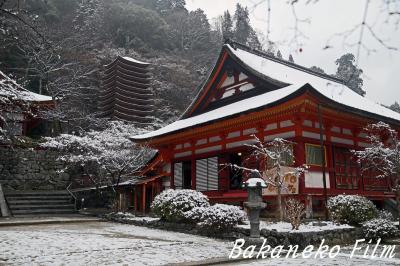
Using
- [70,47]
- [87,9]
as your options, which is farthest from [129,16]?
[70,47]

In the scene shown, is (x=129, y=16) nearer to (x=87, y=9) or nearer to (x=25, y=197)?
(x=87, y=9)

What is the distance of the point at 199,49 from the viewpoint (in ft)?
189

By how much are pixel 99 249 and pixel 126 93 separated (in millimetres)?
28931

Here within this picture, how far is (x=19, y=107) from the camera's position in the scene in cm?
1182

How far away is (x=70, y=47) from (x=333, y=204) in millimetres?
32524

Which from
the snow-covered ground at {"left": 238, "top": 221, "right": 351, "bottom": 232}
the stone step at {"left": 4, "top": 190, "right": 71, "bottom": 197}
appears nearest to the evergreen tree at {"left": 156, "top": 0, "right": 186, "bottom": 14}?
the stone step at {"left": 4, "top": 190, "right": 71, "bottom": 197}

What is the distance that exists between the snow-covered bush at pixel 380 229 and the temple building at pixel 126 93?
2740 cm

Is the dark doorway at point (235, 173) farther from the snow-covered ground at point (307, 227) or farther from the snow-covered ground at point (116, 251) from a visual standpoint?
the snow-covered ground at point (116, 251)

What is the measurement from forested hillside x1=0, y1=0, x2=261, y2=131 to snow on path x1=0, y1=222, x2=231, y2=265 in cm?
1509

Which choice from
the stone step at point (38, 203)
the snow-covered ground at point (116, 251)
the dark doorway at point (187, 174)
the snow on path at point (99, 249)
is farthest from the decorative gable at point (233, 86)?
the stone step at point (38, 203)

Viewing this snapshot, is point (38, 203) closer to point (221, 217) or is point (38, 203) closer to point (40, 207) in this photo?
point (40, 207)

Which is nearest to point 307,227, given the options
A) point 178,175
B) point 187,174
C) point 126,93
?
point 187,174

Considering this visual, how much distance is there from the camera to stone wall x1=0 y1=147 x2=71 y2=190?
2294 centimetres

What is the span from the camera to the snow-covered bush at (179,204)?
13094 mm
